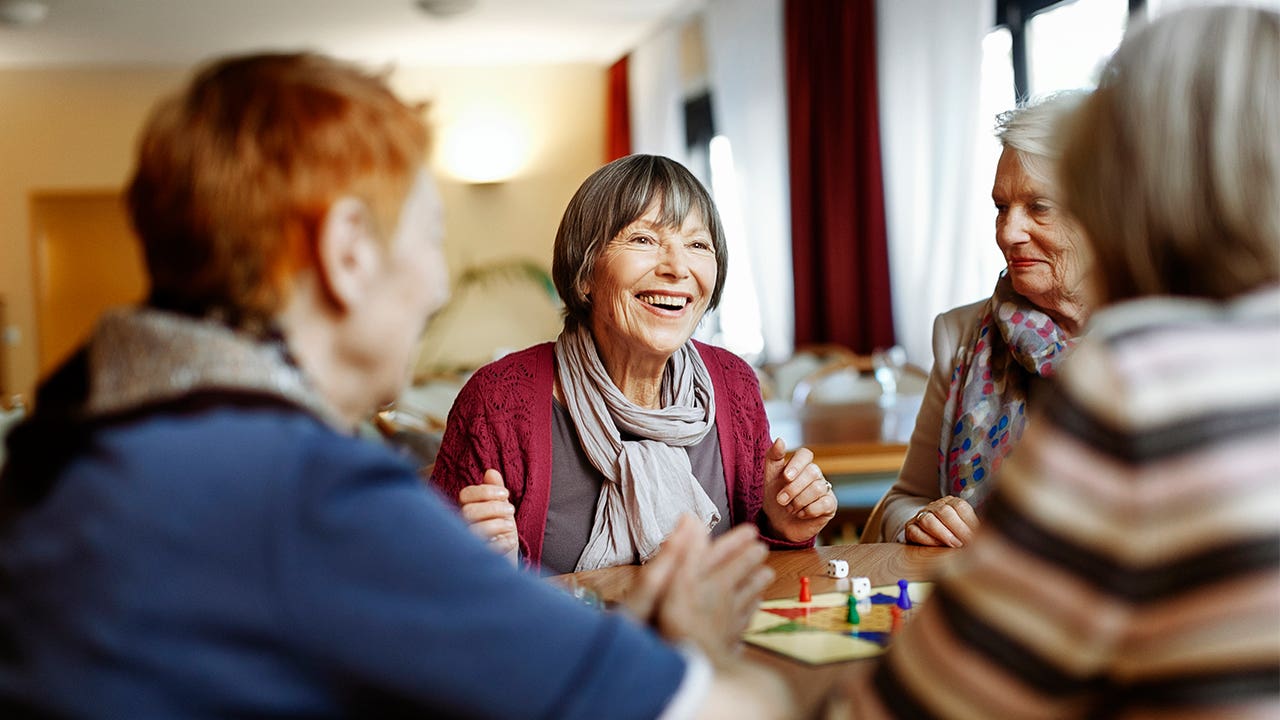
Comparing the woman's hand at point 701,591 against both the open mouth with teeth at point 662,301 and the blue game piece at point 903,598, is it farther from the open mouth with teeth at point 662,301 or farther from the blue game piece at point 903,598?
the open mouth with teeth at point 662,301

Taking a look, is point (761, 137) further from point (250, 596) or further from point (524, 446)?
point (250, 596)

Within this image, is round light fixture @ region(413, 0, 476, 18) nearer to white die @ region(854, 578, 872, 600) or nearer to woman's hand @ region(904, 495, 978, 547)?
woman's hand @ region(904, 495, 978, 547)

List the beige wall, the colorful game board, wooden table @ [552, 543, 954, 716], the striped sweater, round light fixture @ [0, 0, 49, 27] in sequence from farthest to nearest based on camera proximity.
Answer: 1. the beige wall
2. round light fixture @ [0, 0, 49, 27]
3. wooden table @ [552, 543, 954, 716]
4. the colorful game board
5. the striped sweater

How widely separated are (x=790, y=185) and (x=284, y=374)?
21.5 feet

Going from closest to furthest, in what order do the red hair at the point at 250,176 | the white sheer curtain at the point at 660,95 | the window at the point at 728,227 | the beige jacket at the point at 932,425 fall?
the red hair at the point at 250,176 → the beige jacket at the point at 932,425 → the window at the point at 728,227 → the white sheer curtain at the point at 660,95

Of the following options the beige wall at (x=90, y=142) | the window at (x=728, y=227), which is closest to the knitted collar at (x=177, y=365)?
the window at (x=728, y=227)

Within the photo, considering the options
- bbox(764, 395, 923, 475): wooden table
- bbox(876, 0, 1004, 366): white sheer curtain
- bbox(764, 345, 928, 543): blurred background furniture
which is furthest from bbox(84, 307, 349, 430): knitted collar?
bbox(876, 0, 1004, 366): white sheer curtain

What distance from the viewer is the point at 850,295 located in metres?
6.88

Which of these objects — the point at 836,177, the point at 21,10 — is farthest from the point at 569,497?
the point at 21,10

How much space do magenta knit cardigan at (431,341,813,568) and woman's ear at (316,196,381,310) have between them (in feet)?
3.26

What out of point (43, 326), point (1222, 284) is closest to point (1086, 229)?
point (1222, 284)

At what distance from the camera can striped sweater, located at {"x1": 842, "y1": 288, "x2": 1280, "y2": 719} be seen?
0.70 metres

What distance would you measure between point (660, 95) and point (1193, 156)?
7873mm

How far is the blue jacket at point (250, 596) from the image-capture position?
2.32ft
